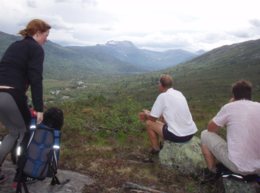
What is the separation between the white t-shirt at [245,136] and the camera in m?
2.94

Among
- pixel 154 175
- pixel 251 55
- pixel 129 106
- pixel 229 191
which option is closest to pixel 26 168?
pixel 154 175

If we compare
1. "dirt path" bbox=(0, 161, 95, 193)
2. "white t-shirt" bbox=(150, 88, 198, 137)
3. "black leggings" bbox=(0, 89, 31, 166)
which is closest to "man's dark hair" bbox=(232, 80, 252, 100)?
"white t-shirt" bbox=(150, 88, 198, 137)

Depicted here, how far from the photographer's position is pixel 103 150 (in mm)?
5262

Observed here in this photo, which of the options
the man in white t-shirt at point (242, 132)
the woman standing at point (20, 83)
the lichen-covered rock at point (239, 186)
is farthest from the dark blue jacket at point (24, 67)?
the lichen-covered rock at point (239, 186)

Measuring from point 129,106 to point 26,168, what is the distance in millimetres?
6276

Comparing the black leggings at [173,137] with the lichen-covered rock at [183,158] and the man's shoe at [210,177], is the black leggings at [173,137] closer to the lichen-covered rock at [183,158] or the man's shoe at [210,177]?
the lichen-covered rock at [183,158]

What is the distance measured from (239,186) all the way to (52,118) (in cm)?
354

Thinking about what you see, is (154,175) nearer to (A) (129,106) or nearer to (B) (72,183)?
(B) (72,183)

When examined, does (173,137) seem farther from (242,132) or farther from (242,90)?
(242,90)

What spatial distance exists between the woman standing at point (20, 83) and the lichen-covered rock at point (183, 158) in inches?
116

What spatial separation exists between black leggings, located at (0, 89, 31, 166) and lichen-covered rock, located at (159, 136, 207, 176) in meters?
3.03

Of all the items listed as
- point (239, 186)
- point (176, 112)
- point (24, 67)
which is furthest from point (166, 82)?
point (24, 67)

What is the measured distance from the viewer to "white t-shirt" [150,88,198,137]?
4.07 m

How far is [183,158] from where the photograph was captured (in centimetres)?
406
